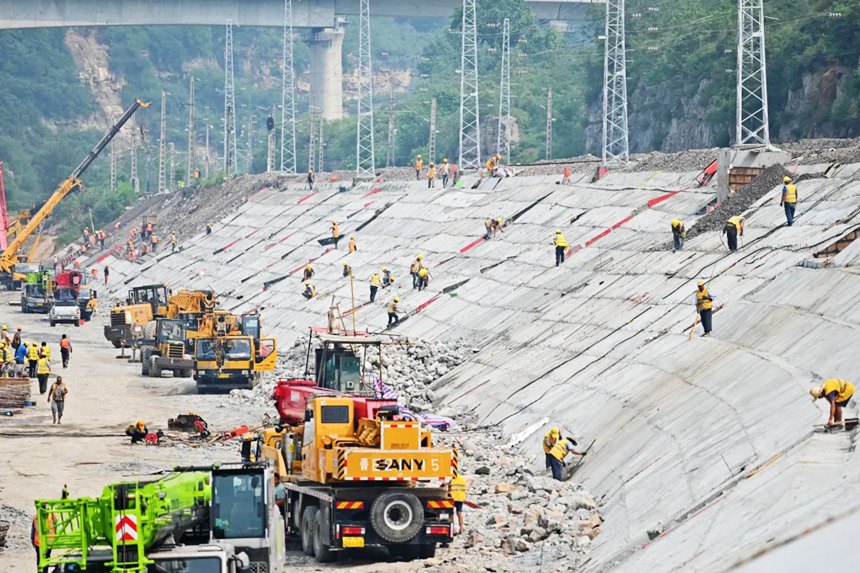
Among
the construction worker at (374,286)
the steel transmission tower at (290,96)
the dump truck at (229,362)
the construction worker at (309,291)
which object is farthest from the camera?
the steel transmission tower at (290,96)

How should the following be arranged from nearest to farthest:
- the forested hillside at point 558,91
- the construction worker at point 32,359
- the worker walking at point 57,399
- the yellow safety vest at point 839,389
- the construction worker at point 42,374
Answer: the yellow safety vest at point 839,389 → the worker walking at point 57,399 → the construction worker at point 42,374 → the construction worker at point 32,359 → the forested hillside at point 558,91

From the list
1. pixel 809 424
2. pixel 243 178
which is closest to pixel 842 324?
pixel 809 424

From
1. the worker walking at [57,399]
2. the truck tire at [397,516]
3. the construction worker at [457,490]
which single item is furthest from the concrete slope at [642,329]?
the worker walking at [57,399]

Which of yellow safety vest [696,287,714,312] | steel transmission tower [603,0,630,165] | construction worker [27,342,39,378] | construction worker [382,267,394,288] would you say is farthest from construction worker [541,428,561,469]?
steel transmission tower [603,0,630,165]

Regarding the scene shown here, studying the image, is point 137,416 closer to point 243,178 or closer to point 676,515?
point 676,515

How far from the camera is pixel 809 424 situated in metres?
21.8

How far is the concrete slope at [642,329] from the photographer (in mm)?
20391

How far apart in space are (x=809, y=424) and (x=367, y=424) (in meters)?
6.13

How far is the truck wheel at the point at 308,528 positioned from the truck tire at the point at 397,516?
1.33 metres

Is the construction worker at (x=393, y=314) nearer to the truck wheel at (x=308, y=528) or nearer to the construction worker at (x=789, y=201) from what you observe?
the construction worker at (x=789, y=201)

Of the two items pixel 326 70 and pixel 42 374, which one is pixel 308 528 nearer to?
pixel 42 374

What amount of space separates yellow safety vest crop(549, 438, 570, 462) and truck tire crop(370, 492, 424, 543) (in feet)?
18.8

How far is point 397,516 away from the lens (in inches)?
886

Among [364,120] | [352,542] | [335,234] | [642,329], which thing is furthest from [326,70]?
[352,542]
